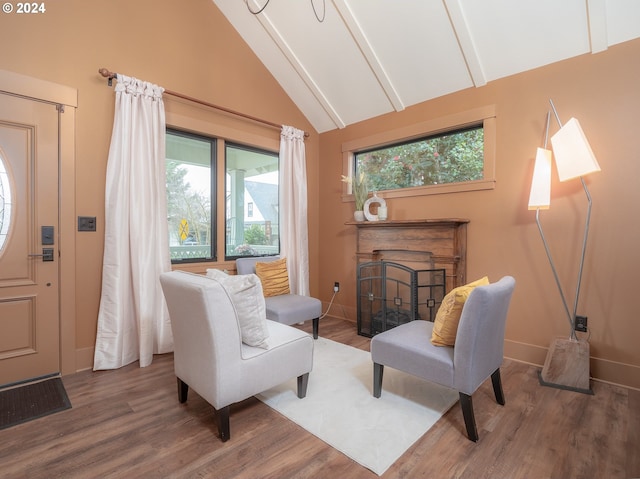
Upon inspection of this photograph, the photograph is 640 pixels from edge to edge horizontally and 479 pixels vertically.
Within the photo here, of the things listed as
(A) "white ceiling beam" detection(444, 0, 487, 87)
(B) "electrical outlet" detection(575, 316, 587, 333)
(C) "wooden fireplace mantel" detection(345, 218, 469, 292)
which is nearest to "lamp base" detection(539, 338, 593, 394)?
(B) "electrical outlet" detection(575, 316, 587, 333)

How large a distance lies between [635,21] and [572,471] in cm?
305

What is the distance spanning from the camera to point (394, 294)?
139 inches

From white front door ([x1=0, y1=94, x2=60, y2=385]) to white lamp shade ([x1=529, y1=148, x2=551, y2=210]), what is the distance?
12.7 ft

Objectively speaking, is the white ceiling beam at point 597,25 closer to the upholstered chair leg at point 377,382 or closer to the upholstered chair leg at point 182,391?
the upholstered chair leg at point 377,382

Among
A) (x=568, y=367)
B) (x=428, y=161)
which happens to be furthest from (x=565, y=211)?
(x=428, y=161)

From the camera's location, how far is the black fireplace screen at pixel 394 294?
3.20 m

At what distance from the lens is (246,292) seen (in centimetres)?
184

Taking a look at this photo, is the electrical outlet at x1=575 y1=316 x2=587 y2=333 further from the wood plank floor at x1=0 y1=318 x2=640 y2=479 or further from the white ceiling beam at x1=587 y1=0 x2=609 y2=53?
the white ceiling beam at x1=587 y1=0 x2=609 y2=53

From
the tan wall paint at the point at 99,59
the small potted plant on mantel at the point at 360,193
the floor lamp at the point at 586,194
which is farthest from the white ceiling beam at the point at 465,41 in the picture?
the tan wall paint at the point at 99,59

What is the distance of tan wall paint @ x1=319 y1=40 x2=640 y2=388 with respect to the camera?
94.7 inches

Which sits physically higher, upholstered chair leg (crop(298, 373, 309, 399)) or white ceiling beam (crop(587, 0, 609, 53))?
white ceiling beam (crop(587, 0, 609, 53))

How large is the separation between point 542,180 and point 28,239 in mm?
4063

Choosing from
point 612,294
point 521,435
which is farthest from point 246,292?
point 612,294

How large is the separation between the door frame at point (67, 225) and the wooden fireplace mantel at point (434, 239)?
112 inches
